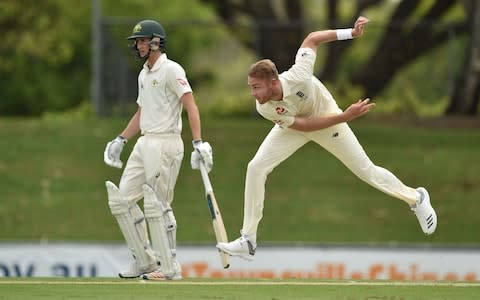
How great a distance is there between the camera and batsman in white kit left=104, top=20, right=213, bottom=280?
383 inches

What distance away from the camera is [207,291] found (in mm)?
8953

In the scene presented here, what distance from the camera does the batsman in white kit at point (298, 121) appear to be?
961 centimetres

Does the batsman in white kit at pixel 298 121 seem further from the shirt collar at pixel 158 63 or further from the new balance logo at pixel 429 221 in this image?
the shirt collar at pixel 158 63

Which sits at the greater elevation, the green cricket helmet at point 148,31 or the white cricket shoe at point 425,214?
the green cricket helmet at point 148,31

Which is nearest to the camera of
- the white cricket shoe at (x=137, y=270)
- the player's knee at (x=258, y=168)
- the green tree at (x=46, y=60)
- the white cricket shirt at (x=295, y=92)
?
the white cricket shirt at (x=295, y=92)

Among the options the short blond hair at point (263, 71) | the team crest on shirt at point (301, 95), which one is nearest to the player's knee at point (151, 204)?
the short blond hair at point (263, 71)

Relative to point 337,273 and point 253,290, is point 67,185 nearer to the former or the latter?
point 337,273

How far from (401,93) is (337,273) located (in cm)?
1115

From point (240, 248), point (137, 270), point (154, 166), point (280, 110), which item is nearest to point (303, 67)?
point (280, 110)

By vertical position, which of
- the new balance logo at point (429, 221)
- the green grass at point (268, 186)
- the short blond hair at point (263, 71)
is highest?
the short blond hair at point (263, 71)

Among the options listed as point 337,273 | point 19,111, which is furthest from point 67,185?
point 19,111

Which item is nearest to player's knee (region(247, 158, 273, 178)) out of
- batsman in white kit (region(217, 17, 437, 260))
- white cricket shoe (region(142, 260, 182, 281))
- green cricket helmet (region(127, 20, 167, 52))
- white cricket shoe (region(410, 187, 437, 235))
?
batsman in white kit (region(217, 17, 437, 260))

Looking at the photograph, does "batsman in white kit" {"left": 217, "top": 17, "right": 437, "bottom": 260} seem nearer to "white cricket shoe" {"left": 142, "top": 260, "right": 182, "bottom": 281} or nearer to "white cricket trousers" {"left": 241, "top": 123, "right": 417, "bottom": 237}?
"white cricket trousers" {"left": 241, "top": 123, "right": 417, "bottom": 237}

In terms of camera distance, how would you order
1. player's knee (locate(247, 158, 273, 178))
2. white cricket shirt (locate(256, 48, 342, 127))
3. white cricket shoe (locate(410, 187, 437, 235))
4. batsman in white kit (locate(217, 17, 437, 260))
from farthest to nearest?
white cricket shoe (locate(410, 187, 437, 235)) → player's knee (locate(247, 158, 273, 178)) → white cricket shirt (locate(256, 48, 342, 127)) → batsman in white kit (locate(217, 17, 437, 260))
